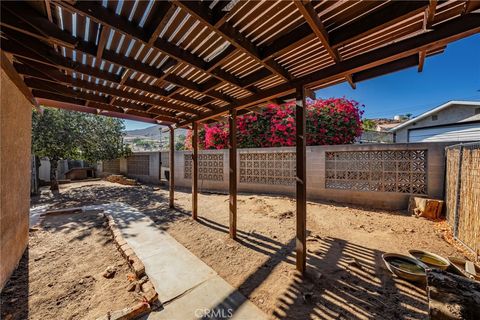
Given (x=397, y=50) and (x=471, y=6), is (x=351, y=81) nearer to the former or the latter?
(x=397, y=50)

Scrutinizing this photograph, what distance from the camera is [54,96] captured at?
11.4 ft

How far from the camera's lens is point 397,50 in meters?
1.91

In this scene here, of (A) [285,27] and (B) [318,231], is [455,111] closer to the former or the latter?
(B) [318,231]

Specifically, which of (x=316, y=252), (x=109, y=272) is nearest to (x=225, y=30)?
(x=109, y=272)

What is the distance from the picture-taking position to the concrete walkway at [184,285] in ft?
6.54

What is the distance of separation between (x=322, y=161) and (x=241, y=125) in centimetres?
400

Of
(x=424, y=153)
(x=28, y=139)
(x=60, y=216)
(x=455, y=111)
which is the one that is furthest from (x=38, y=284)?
(x=455, y=111)

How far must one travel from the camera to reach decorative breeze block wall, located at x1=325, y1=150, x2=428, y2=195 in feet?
17.0

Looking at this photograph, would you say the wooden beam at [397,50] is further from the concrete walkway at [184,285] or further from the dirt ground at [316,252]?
the concrete walkway at [184,285]

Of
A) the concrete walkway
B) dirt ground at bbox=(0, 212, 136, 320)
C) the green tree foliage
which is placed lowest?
dirt ground at bbox=(0, 212, 136, 320)

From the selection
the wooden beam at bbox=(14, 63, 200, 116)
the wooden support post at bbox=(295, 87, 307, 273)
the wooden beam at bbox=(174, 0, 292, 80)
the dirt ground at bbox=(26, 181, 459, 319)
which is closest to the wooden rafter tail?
the wooden beam at bbox=(14, 63, 200, 116)

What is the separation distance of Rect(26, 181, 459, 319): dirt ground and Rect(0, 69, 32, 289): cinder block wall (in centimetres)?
229

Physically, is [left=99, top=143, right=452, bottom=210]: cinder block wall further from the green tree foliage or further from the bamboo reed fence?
the green tree foliage

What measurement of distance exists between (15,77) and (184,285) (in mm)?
3520
